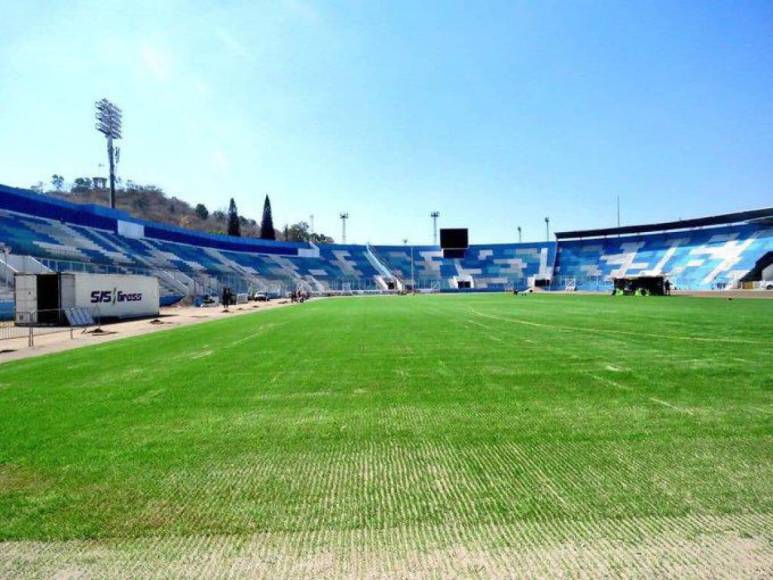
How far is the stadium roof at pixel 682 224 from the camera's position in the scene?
6275 cm

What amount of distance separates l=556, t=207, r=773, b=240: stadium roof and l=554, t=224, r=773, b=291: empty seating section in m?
0.95

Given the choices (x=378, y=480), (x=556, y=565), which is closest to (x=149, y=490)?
(x=378, y=480)

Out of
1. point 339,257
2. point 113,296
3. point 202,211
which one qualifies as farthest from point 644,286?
point 202,211

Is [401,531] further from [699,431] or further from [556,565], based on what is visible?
[699,431]

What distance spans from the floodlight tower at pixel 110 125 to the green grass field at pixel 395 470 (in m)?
61.8

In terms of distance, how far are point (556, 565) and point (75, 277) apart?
92.8 feet

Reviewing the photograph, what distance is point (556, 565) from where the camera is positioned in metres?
2.62

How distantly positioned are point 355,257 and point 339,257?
3.46 m

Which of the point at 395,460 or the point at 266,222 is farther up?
the point at 266,222

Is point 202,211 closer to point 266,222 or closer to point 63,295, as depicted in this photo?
point 266,222

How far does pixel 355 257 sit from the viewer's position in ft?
314

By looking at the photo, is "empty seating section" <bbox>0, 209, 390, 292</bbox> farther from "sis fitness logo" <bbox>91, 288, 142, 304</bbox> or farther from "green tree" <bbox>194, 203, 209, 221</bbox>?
"green tree" <bbox>194, 203, 209, 221</bbox>

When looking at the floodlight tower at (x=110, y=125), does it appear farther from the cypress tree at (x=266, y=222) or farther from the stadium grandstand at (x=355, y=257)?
the cypress tree at (x=266, y=222)

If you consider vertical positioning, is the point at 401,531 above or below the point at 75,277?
below
